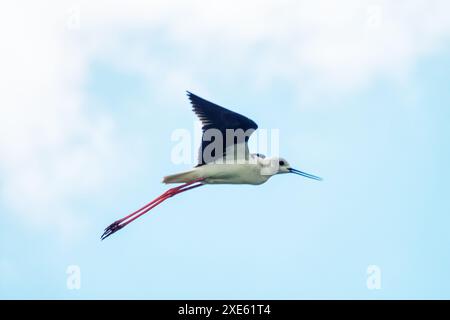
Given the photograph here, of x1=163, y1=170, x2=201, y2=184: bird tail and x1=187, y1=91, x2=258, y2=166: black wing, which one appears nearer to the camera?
x1=187, y1=91, x2=258, y2=166: black wing

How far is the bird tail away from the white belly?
0.36 feet

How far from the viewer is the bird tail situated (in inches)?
668

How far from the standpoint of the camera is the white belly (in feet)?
55.9

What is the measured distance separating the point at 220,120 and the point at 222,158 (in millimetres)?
937

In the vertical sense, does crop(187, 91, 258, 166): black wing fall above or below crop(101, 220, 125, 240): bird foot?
above

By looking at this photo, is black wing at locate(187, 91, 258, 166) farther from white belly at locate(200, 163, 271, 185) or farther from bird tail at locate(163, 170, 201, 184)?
bird tail at locate(163, 170, 201, 184)

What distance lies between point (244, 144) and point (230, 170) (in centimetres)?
58

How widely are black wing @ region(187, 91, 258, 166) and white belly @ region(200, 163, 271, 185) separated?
0.47 m

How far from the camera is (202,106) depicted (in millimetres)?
16266

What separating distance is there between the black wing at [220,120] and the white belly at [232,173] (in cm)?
47

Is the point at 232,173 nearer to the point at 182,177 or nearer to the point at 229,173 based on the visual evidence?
the point at 229,173

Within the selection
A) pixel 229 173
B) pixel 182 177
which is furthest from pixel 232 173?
pixel 182 177
